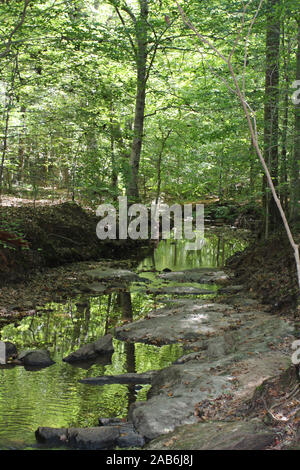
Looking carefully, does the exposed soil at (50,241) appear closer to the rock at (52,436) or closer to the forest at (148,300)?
the forest at (148,300)

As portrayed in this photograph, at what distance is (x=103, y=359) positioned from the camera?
581cm

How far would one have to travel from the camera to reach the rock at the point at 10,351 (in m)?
5.72

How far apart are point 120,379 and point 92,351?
0.96 metres

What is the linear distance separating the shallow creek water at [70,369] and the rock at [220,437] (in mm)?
850

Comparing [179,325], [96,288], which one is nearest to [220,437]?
[179,325]

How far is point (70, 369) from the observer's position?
5.41 metres

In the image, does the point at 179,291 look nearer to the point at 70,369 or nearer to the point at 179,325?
the point at 179,325

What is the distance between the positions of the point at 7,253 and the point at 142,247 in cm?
778

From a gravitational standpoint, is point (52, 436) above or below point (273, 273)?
below

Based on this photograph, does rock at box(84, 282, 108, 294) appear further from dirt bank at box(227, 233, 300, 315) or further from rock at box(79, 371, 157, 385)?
rock at box(79, 371, 157, 385)

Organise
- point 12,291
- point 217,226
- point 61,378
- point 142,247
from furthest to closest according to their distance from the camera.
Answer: point 217,226 < point 142,247 < point 12,291 < point 61,378

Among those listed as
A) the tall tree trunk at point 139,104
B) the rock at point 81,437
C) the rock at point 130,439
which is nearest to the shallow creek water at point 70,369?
the rock at point 81,437

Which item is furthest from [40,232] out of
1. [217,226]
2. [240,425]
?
[217,226]
